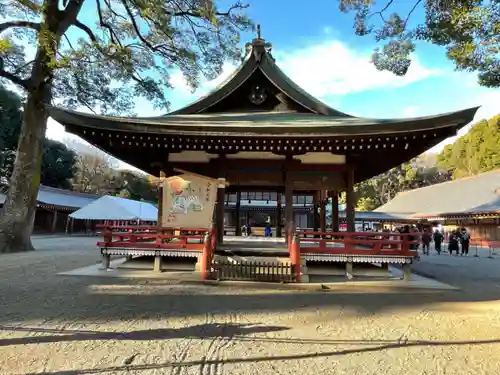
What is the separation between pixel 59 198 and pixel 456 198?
35.9 metres

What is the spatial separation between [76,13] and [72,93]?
3572 millimetres

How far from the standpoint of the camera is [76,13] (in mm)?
14680

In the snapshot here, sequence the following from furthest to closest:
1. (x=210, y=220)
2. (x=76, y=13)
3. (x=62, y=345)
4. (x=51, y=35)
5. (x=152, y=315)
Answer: (x=76, y=13)
(x=51, y=35)
(x=210, y=220)
(x=152, y=315)
(x=62, y=345)

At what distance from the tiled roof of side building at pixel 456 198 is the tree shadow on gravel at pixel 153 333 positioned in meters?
25.2

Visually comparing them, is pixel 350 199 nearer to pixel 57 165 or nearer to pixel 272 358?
pixel 272 358

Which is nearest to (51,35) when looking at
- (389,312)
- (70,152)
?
(389,312)

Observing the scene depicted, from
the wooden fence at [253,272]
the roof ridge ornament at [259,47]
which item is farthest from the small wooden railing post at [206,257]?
the roof ridge ornament at [259,47]

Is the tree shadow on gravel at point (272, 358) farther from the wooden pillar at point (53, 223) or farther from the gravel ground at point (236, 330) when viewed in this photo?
the wooden pillar at point (53, 223)

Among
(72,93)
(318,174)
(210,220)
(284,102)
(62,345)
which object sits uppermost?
(72,93)

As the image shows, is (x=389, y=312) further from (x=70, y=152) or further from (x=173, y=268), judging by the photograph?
(x=70, y=152)

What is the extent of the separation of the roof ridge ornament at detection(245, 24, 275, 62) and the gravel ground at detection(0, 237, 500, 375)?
672 cm

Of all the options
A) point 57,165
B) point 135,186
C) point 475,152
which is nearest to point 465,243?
point 475,152

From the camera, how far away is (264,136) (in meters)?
7.96

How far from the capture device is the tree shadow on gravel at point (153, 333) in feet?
13.7
